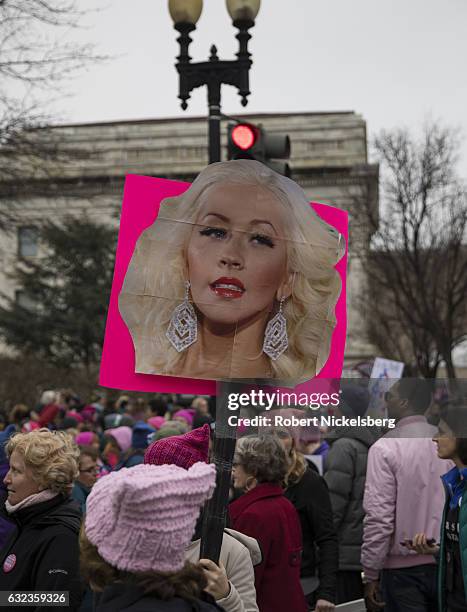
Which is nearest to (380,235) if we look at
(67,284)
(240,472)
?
(67,284)

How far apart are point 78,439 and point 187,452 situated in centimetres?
550

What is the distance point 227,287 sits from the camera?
4316 mm

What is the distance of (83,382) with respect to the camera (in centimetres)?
2816

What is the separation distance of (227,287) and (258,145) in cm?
410

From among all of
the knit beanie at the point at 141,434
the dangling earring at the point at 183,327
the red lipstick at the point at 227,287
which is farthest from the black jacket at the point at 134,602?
the knit beanie at the point at 141,434

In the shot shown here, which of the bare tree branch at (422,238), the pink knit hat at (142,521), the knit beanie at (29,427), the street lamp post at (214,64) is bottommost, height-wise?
the pink knit hat at (142,521)

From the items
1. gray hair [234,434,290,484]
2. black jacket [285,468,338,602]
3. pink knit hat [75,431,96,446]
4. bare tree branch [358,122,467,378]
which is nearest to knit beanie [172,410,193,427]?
pink knit hat [75,431,96,446]

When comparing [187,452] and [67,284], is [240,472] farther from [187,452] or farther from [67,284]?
[67,284]

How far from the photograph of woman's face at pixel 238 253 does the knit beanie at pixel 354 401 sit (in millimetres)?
576

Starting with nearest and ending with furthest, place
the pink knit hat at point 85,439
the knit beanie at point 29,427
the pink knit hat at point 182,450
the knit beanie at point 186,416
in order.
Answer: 1. the pink knit hat at point 182,450
2. the pink knit hat at point 85,439
3. the knit beanie at point 29,427
4. the knit beanie at point 186,416

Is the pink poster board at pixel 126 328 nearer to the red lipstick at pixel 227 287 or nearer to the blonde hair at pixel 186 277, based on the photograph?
the blonde hair at pixel 186 277

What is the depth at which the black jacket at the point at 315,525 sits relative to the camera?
5.97m

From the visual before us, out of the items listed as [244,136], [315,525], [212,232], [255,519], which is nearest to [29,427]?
[244,136]

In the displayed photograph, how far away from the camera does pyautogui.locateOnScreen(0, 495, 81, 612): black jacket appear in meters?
3.88
